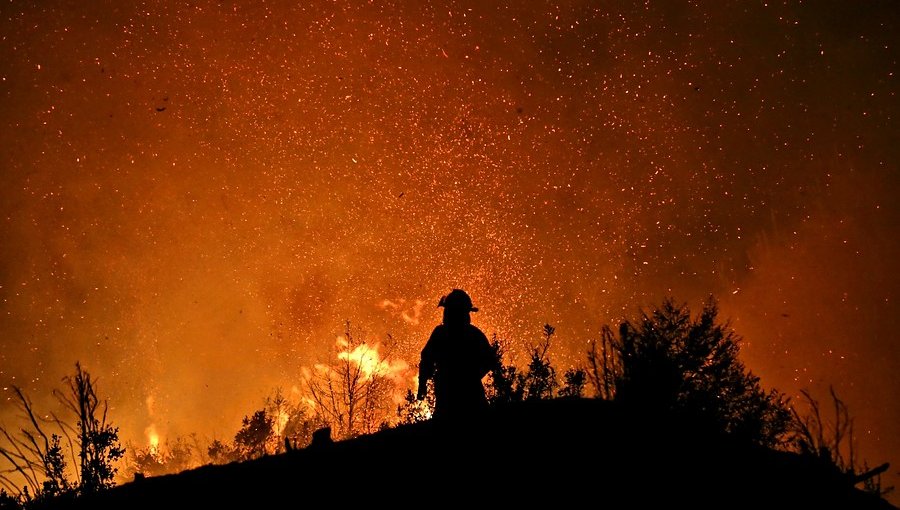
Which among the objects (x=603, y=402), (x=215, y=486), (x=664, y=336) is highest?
(x=664, y=336)

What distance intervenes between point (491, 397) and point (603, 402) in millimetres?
17378

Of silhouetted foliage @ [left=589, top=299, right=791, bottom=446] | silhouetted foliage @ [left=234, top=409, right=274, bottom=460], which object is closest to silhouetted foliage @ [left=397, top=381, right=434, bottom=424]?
silhouetted foliage @ [left=589, top=299, right=791, bottom=446]

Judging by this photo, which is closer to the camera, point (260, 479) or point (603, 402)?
point (260, 479)

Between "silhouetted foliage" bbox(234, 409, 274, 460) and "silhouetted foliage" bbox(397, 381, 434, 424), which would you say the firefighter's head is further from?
"silhouetted foliage" bbox(234, 409, 274, 460)

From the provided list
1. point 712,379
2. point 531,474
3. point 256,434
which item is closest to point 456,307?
point 531,474

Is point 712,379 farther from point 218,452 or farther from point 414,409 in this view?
point 218,452

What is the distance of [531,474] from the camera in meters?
4.87

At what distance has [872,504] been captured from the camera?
524cm

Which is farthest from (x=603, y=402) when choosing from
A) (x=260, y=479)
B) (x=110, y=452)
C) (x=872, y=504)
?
(x=110, y=452)

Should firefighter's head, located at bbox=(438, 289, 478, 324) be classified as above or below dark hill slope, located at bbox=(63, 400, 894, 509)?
above

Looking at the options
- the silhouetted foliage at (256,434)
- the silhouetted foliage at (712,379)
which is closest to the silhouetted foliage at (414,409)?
the silhouetted foliage at (712,379)

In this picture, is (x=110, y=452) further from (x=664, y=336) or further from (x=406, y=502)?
(x=664, y=336)

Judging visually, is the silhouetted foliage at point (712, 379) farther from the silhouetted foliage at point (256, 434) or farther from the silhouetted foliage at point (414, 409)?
the silhouetted foliage at point (256, 434)

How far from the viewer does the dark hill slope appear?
15.3ft
